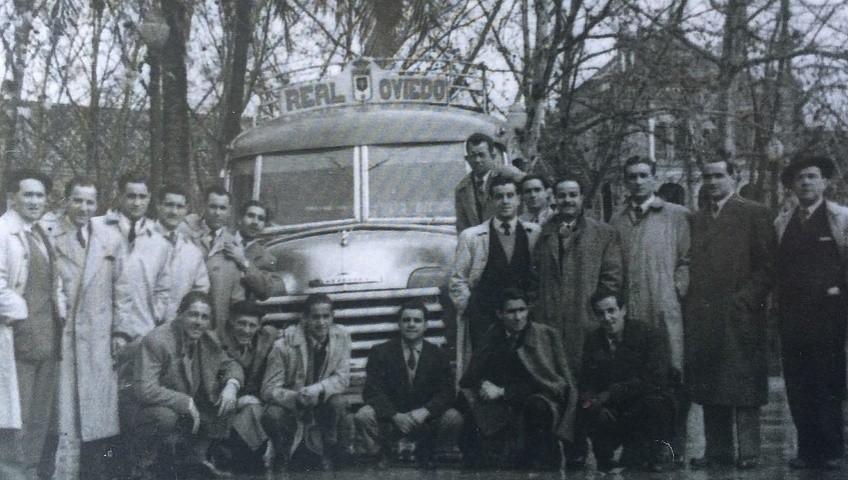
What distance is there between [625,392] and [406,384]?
1286 millimetres

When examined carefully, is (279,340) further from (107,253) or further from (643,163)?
(643,163)

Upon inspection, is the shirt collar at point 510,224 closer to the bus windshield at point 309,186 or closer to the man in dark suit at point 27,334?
the bus windshield at point 309,186

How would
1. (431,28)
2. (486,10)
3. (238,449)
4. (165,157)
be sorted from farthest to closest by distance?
(431,28), (486,10), (165,157), (238,449)

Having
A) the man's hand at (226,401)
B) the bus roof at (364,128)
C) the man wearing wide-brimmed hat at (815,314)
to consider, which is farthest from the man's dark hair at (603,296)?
the man's hand at (226,401)

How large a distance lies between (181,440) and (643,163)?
311 cm

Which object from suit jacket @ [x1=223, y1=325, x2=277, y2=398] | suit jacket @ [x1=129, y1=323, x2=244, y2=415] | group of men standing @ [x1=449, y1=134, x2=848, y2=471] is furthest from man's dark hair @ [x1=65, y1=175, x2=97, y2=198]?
group of men standing @ [x1=449, y1=134, x2=848, y2=471]

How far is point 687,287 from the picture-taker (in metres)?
6.83

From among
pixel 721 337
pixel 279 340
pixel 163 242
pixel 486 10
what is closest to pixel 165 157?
pixel 163 242

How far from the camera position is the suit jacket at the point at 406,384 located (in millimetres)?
6938

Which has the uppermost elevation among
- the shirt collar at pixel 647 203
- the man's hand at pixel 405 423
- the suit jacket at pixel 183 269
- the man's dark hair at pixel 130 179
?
the man's dark hair at pixel 130 179

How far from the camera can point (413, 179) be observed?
324 inches

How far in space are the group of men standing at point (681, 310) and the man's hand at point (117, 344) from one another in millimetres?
1995

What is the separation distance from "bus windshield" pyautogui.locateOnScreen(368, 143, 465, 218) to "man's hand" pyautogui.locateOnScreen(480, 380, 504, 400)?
1651 mm

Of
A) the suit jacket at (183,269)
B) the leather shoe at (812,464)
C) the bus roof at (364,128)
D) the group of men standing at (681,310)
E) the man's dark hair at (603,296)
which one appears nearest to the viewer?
the leather shoe at (812,464)
